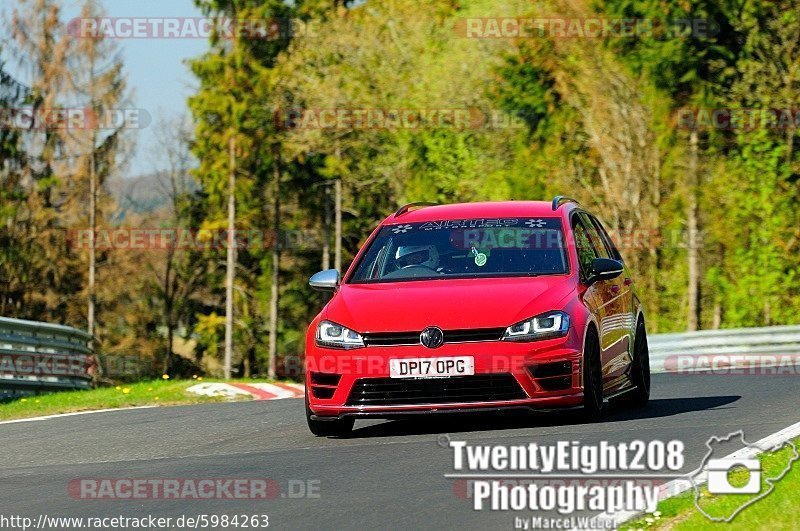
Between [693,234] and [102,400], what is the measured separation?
27807 millimetres

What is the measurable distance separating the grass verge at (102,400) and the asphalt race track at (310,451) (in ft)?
4.60

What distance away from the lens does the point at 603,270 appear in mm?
11422

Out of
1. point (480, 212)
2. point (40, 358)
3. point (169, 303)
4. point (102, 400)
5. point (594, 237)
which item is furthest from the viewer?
point (169, 303)

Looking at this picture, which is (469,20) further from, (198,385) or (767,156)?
(198,385)

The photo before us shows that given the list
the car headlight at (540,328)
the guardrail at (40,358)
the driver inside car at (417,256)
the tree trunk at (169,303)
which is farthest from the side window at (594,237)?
the tree trunk at (169,303)

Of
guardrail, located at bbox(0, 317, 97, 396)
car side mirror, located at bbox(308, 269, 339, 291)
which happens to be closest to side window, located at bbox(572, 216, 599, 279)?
car side mirror, located at bbox(308, 269, 339, 291)

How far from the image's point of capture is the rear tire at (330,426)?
36.2 ft

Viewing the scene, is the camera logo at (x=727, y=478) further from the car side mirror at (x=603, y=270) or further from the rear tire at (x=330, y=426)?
the rear tire at (x=330, y=426)

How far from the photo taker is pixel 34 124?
54.5 m

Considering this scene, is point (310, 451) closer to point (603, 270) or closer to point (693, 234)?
point (603, 270)

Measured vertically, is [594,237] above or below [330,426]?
above

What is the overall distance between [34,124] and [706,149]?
2471 centimetres

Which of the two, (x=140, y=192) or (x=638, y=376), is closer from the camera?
(x=638, y=376)

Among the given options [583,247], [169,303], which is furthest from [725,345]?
[169,303]
